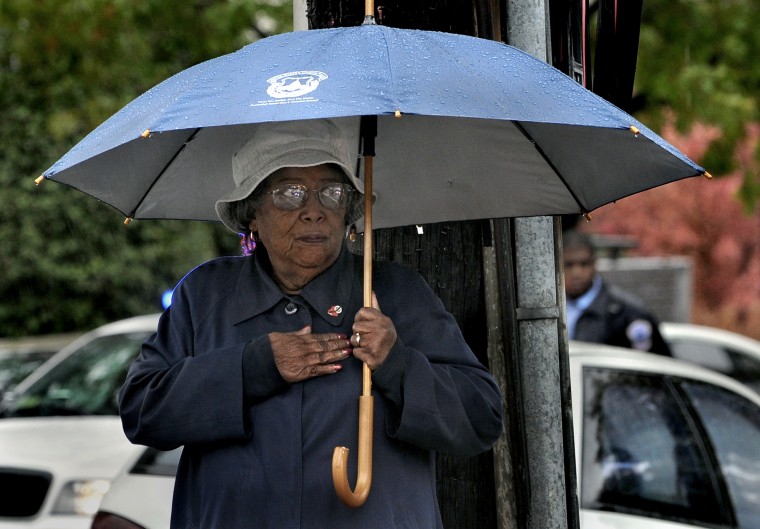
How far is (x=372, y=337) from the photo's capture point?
2586mm

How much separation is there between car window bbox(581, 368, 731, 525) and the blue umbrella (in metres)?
1.63

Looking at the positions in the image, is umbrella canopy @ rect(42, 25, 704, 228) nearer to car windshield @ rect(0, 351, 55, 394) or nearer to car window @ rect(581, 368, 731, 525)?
car window @ rect(581, 368, 731, 525)

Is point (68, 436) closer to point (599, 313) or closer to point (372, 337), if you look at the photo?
point (599, 313)

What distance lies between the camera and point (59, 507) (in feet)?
18.8

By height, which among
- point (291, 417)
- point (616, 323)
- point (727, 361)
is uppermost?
point (291, 417)

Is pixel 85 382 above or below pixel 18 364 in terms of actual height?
above

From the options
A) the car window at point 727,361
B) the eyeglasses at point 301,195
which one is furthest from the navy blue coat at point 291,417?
the car window at point 727,361

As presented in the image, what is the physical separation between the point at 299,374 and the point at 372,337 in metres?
0.18

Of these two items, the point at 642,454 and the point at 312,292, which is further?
the point at 642,454

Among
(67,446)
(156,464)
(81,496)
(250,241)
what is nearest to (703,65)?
(67,446)

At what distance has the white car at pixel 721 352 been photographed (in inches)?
382

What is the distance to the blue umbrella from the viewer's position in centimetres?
234

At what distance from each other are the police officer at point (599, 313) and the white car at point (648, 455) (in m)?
2.14

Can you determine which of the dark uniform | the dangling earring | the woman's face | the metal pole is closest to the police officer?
the dark uniform
